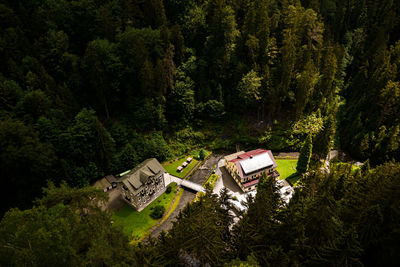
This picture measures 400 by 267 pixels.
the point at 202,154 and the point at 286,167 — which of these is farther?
the point at 202,154

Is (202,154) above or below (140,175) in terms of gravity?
below

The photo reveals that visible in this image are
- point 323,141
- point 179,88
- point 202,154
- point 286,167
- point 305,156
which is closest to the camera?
point 305,156

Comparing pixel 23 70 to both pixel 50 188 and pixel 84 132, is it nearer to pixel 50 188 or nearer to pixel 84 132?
pixel 84 132

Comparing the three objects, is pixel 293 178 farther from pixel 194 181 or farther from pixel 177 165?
pixel 177 165

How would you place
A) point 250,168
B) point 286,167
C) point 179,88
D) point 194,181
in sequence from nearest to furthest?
point 250,168
point 194,181
point 286,167
point 179,88

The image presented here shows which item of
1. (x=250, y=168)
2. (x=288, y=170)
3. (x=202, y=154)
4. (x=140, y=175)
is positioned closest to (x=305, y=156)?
(x=288, y=170)

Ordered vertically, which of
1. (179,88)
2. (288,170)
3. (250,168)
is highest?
(179,88)

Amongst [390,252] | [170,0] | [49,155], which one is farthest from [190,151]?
[390,252]
